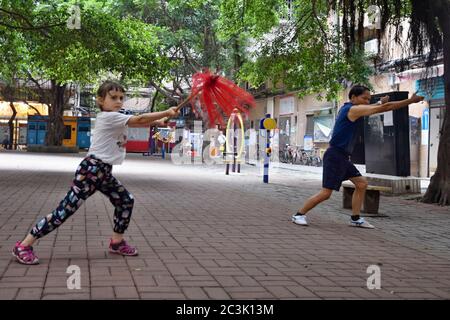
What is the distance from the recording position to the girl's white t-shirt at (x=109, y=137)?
4.73 meters

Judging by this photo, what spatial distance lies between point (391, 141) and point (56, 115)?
87.5ft

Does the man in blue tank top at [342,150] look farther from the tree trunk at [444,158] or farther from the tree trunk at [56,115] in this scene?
the tree trunk at [56,115]

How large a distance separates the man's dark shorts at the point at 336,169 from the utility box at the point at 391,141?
6.46m

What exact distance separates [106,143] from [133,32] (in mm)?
12148

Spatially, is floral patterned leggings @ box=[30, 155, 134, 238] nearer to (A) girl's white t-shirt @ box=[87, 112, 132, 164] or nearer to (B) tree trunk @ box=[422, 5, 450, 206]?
(A) girl's white t-shirt @ box=[87, 112, 132, 164]

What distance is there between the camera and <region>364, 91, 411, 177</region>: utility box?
533 inches

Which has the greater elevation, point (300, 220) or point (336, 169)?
point (336, 169)

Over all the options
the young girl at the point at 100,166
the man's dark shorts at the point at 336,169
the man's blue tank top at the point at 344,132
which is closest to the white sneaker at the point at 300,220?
the man's dark shorts at the point at 336,169

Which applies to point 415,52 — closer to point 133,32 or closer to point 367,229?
point 367,229

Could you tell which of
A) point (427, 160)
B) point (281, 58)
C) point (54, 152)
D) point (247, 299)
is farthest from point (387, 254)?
point (54, 152)

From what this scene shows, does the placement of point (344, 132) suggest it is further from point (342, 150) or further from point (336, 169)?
point (336, 169)

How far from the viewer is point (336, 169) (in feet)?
23.5

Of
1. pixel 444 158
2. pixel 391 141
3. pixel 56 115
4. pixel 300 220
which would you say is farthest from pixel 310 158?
pixel 300 220

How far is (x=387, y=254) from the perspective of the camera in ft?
18.7
